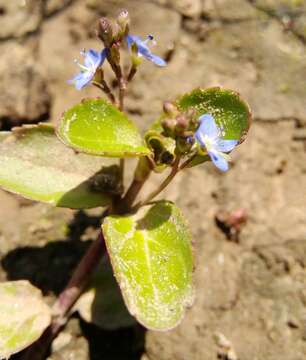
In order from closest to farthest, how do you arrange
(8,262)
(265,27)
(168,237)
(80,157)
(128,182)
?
1. (168,237)
2. (80,157)
3. (8,262)
4. (128,182)
5. (265,27)

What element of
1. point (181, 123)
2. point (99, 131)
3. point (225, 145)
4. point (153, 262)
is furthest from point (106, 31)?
point (153, 262)

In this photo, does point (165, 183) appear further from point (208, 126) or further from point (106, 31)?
point (106, 31)

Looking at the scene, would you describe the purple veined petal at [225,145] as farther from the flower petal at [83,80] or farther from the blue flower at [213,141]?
the flower petal at [83,80]

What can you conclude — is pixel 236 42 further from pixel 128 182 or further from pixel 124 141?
pixel 124 141

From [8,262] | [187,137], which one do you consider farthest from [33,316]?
[187,137]

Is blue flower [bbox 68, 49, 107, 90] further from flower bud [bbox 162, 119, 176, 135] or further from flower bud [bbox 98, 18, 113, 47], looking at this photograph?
flower bud [bbox 162, 119, 176, 135]

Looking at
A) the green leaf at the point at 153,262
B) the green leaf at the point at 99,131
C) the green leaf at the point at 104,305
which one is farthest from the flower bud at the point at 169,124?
the green leaf at the point at 104,305
